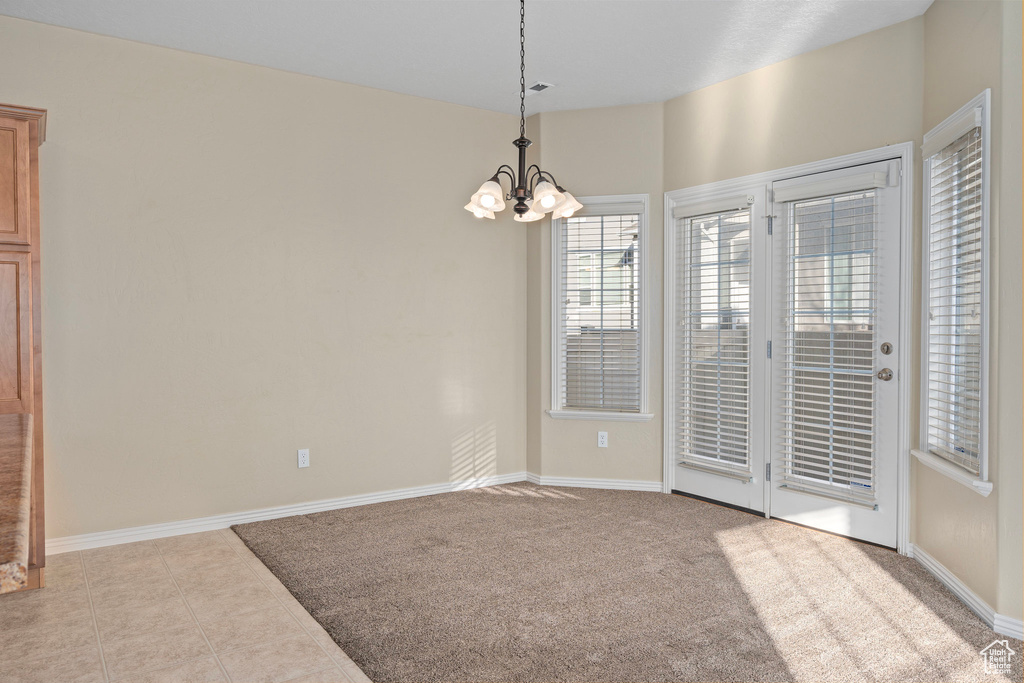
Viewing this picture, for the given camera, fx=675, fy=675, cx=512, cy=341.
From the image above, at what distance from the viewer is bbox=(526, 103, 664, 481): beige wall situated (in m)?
4.77

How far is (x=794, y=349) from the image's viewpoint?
3947mm

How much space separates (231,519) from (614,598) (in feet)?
7.87

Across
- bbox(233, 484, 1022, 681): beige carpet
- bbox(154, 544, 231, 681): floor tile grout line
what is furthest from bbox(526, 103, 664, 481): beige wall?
bbox(154, 544, 231, 681): floor tile grout line

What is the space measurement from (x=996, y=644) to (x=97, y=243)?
14.8 ft

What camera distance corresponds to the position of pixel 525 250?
5.19 m

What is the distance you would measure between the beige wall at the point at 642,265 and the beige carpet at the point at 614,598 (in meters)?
0.68

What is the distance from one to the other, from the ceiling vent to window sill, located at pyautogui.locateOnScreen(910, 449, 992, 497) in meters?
3.00

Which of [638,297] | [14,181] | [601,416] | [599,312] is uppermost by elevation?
[14,181]

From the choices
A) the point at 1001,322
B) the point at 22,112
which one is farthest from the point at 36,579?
the point at 1001,322

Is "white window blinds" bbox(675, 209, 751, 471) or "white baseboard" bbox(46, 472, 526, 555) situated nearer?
"white baseboard" bbox(46, 472, 526, 555)

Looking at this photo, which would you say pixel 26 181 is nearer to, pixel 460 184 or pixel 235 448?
pixel 235 448

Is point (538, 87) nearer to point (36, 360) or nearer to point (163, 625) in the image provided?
point (36, 360)

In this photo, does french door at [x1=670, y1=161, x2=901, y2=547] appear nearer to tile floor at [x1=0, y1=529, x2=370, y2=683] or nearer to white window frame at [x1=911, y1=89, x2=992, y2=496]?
white window frame at [x1=911, y1=89, x2=992, y2=496]

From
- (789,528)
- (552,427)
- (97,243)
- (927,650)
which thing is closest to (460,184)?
(552,427)
